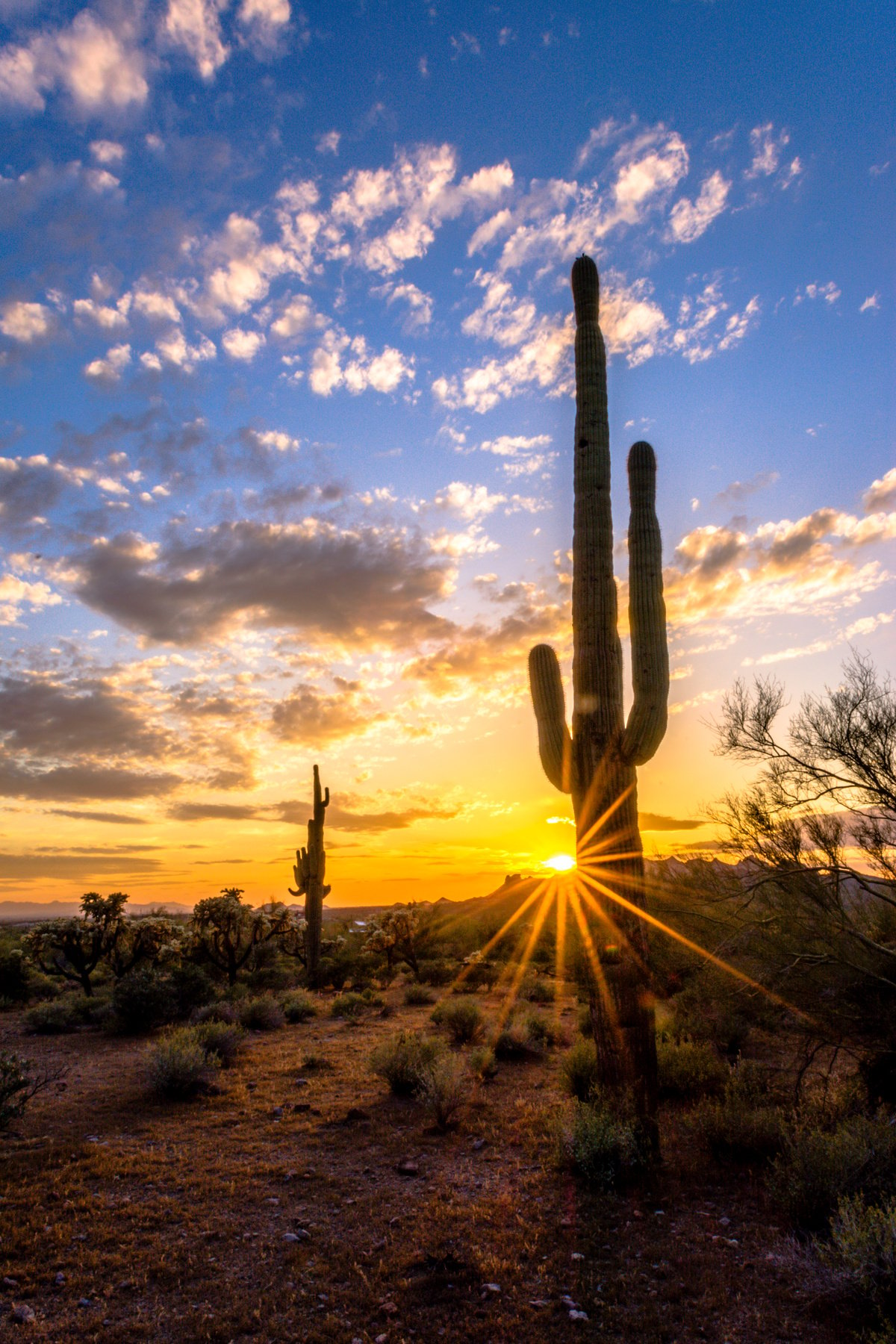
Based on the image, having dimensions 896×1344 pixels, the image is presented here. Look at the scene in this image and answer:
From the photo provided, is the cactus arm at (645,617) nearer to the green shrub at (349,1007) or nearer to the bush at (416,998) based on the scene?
the green shrub at (349,1007)

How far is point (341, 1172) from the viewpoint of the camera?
23.7 feet

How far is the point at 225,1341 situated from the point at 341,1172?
3.01m

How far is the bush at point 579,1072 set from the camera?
9.15 m

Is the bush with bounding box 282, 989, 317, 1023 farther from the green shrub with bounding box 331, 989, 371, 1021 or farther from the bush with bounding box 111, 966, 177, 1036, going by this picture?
the bush with bounding box 111, 966, 177, 1036

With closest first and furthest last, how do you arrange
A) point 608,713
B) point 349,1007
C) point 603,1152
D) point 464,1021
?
1. point 603,1152
2. point 608,713
3. point 464,1021
4. point 349,1007

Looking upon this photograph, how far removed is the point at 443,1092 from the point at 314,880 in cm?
1537

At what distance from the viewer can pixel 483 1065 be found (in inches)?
420

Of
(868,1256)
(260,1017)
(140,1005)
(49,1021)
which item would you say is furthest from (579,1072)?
(49,1021)

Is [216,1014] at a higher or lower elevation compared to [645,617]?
lower

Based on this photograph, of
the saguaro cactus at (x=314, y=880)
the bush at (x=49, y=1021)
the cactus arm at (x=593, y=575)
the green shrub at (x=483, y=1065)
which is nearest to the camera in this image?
the cactus arm at (x=593, y=575)

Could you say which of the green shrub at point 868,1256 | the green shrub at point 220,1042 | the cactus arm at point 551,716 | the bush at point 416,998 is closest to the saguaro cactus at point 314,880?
the bush at point 416,998

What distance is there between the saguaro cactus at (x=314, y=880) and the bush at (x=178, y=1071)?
12.3 metres

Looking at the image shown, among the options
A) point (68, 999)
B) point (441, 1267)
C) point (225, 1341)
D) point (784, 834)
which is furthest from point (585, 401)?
point (68, 999)

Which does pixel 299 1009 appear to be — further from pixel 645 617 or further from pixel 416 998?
pixel 645 617
